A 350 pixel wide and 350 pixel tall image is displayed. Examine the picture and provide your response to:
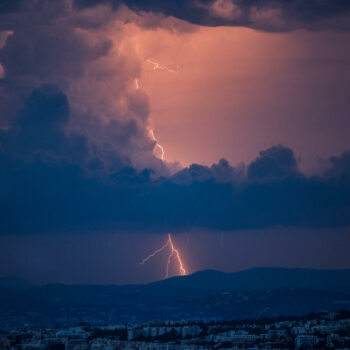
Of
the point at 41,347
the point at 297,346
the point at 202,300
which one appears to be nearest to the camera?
the point at 297,346

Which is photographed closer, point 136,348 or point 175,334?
point 136,348

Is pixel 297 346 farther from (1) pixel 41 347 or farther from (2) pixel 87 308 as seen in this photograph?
(2) pixel 87 308

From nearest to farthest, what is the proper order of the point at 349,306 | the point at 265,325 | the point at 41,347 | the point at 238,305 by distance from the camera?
the point at 41,347 < the point at 265,325 < the point at 349,306 < the point at 238,305

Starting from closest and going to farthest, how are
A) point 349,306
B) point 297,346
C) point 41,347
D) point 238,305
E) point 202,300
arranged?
point 297,346 → point 41,347 → point 349,306 → point 238,305 → point 202,300

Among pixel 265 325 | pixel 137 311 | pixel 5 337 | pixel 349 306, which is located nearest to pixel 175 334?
pixel 265 325

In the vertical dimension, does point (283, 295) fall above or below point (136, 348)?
above

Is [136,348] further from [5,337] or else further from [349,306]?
[349,306]

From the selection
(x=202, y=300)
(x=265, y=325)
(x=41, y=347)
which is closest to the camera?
(x=41, y=347)

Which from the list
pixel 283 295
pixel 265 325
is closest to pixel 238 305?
pixel 283 295

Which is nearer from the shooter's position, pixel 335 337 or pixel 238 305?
pixel 335 337
